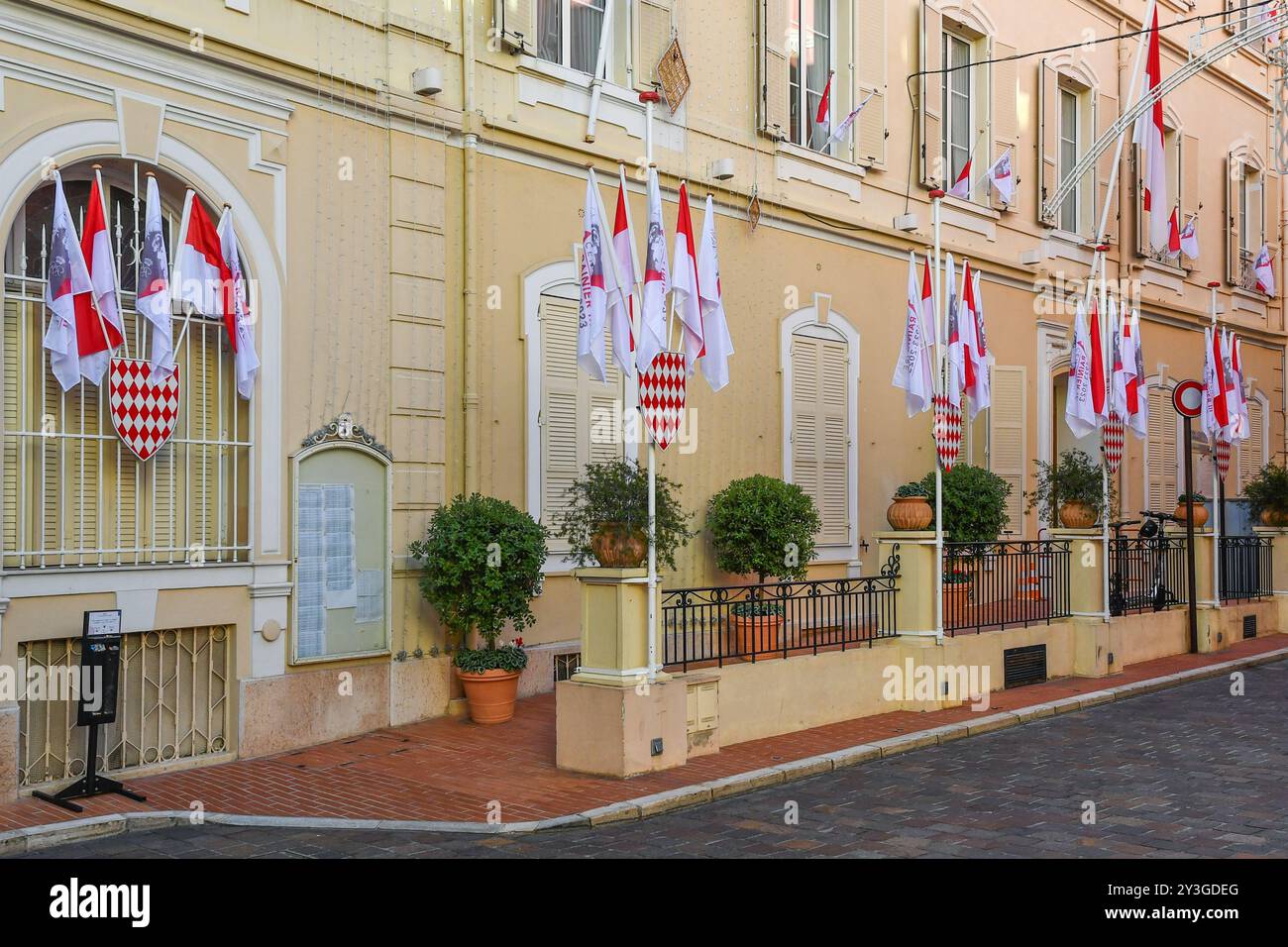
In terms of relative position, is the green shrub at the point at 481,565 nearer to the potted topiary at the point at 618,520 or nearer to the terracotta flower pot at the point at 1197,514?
the potted topiary at the point at 618,520

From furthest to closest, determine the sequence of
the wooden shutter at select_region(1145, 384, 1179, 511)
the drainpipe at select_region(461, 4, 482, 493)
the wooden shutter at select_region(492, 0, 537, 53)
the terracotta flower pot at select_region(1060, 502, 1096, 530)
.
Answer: the wooden shutter at select_region(1145, 384, 1179, 511), the terracotta flower pot at select_region(1060, 502, 1096, 530), the wooden shutter at select_region(492, 0, 537, 53), the drainpipe at select_region(461, 4, 482, 493)

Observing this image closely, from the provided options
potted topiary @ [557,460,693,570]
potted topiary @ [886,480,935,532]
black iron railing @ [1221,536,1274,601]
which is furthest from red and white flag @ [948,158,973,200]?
potted topiary @ [557,460,693,570]

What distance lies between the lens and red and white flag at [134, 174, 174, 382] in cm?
957

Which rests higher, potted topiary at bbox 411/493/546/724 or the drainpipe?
the drainpipe

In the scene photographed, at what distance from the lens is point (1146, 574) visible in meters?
17.2

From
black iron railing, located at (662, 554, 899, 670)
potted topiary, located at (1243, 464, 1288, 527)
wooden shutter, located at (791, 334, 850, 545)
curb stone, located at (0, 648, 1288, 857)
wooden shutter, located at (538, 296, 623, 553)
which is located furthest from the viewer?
potted topiary, located at (1243, 464, 1288, 527)

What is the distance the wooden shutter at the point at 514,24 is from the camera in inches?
492

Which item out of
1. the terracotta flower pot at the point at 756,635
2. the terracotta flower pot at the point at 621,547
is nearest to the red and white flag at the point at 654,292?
the terracotta flower pot at the point at 621,547

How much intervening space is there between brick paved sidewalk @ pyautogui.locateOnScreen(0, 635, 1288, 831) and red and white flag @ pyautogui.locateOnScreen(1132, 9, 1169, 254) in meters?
11.7

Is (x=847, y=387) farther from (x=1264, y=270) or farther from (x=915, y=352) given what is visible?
(x=1264, y=270)

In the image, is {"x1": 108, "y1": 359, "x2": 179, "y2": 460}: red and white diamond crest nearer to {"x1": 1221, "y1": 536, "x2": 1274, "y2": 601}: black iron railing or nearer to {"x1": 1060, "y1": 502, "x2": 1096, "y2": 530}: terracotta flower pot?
{"x1": 1060, "y1": 502, "x2": 1096, "y2": 530}: terracotta flower pot

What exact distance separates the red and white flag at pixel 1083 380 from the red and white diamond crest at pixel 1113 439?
Answer: 45cm

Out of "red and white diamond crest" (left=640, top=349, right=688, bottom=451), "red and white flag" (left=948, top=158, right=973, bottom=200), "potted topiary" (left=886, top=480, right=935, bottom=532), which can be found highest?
"red and white flag" (left=948, top=158, right=973, bottom=200)
